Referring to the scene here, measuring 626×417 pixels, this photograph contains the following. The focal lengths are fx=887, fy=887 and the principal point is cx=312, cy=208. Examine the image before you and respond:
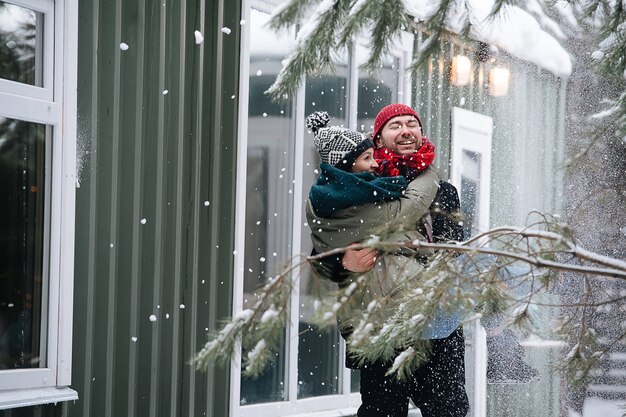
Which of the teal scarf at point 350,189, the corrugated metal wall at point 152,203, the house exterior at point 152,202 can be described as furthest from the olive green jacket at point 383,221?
the corrugated metal wall at point 152,203

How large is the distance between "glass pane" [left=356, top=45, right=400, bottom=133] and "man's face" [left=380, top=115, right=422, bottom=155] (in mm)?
1653

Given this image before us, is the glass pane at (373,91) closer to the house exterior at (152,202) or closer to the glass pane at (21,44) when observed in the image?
the house exterior at (152,202)

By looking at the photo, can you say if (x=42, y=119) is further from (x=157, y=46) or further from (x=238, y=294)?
(x=238, y=294)

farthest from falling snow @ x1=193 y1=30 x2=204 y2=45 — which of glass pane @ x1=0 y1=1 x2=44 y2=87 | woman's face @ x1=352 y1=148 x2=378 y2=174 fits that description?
woman's face @ x1=352 y1=148 x2=378 y2=174

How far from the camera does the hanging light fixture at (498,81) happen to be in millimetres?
7156

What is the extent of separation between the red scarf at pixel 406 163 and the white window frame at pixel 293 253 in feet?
2.70

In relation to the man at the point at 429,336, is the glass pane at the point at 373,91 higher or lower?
higher

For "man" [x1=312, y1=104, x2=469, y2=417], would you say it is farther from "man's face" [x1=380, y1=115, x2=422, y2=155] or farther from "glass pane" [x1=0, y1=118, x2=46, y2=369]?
"glass pane" [x1=0, y1=118, x2=46, y2=369]

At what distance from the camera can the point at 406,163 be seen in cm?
354

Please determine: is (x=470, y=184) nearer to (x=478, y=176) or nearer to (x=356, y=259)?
(x=478, y=176)

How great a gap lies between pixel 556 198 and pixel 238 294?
4684mm

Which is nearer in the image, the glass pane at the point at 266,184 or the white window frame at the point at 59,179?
the white window frame at the point at 59,179

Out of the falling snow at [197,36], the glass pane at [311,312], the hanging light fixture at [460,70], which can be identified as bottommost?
the glass pane at [311,312]

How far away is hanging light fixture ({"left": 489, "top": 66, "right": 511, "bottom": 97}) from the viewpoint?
7156 mm
